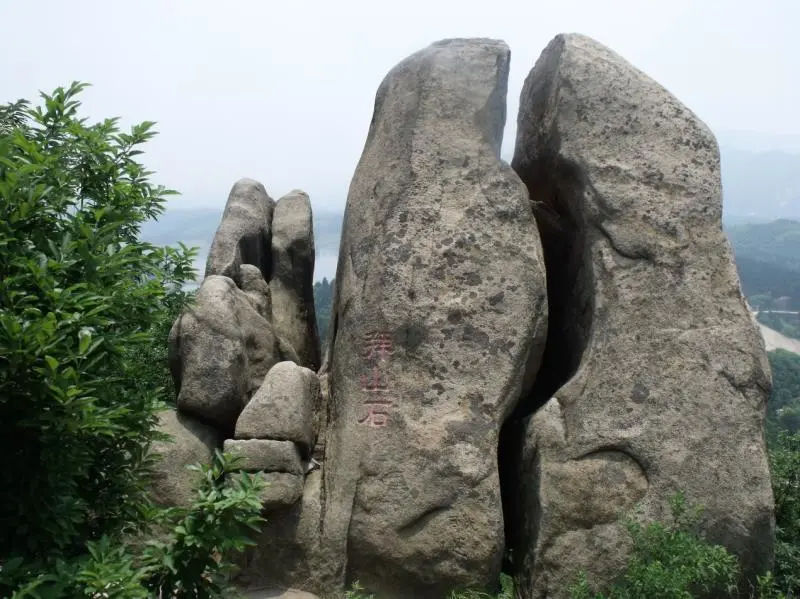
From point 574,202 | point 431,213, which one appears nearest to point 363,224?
point 431,213

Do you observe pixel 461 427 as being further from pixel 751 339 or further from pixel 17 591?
pixel 17 591

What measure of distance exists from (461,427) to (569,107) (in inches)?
111

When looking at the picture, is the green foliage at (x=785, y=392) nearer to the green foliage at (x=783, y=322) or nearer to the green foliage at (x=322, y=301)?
the green foliage at (x=783, y=322)

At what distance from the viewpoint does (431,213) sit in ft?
21.2

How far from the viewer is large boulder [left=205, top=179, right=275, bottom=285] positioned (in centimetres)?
802

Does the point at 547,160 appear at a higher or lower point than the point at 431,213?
higher

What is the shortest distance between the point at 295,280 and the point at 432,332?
3.00 meters

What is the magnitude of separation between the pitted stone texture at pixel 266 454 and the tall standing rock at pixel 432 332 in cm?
39

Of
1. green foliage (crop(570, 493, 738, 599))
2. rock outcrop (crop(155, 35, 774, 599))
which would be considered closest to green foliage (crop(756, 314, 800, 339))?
rock outcrop (crop(155, 35, 774, 599))

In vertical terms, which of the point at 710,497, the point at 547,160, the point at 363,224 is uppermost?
the point at 547,160

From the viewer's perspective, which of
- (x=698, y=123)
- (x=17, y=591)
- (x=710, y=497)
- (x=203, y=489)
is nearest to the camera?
(x=17, y=591)

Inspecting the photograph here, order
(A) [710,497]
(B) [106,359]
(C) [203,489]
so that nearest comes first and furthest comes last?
1. (B) [106,359]
2. (C) [203,489]
3. (A) [710,497]

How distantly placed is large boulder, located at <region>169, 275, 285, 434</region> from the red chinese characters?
1104 millimetres

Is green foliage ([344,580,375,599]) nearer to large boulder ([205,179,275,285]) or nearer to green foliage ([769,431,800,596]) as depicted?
green foliage ([769,431,800,596])
